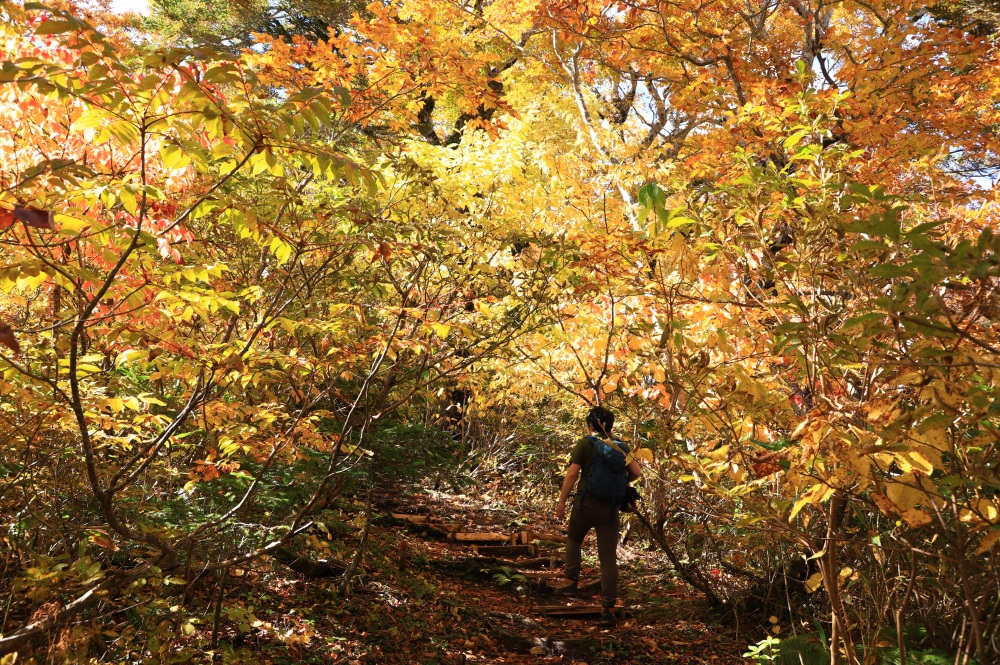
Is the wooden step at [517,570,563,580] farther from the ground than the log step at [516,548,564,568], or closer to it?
closer to it

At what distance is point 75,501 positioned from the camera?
370 cm

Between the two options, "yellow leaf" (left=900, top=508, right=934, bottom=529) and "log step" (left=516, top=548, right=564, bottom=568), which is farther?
"log step" (left=516, top=548, right=564, bottom=568)

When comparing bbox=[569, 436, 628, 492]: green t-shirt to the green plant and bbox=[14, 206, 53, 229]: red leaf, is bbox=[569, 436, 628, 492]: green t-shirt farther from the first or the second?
bbox=[14, 206, 53, 229]: red leaf

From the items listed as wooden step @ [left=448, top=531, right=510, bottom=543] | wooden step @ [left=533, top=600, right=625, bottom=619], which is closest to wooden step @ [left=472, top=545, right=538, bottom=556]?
wooden step @ [left=448, top=531, right=510, bottom=543]

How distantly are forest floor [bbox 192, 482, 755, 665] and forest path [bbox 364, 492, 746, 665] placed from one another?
0.05 feet

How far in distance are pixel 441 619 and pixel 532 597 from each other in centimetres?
130

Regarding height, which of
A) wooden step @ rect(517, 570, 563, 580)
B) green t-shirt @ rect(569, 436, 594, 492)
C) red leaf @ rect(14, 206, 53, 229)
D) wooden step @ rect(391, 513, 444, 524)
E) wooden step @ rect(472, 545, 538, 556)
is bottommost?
wooden step @ rect(517, 570, 563, 580)

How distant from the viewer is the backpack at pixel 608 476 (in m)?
5.88

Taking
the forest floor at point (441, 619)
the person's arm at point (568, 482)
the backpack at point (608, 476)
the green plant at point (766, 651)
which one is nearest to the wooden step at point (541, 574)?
the forest floor at point (441, 619)

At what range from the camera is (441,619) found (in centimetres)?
581

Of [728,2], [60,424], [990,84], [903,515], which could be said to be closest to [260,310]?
[60,424]

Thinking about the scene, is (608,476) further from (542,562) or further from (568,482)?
(542,562)

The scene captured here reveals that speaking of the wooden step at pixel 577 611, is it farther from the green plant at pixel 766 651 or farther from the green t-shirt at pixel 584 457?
the green plant at pixel 766 651

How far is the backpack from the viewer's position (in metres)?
5.88
